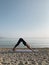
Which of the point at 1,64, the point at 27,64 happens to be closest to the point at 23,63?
the point at 27,64

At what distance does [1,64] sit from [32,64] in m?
1.83

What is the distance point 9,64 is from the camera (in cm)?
1617

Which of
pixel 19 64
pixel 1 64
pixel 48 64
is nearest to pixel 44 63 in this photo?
pixel 48 64

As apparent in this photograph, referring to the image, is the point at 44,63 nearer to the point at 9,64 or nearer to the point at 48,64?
the point at 48,64

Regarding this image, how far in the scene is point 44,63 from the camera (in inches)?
648

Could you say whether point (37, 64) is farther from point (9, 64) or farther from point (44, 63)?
point (9, 64)

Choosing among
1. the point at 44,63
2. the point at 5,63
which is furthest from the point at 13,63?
the point at 44,63

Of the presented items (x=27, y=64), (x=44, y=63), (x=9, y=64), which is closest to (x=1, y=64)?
(x=9, y=64)

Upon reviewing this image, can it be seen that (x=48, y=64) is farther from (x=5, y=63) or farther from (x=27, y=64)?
(x=5, y=63)

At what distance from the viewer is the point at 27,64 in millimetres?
16391

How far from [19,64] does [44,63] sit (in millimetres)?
1482

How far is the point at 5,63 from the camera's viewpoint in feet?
54.2

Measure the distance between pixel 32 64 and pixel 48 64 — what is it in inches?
37.3

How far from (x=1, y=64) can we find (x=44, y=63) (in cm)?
254
